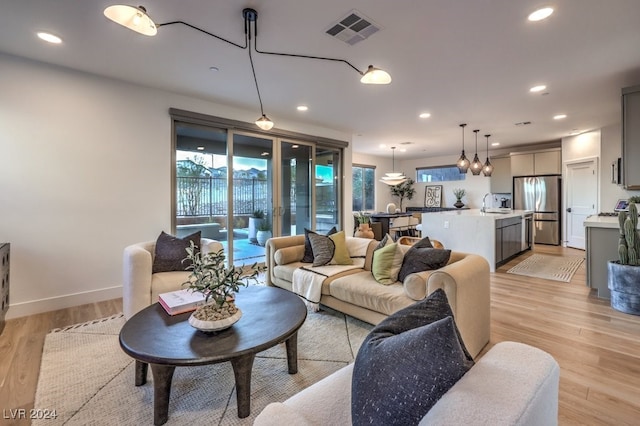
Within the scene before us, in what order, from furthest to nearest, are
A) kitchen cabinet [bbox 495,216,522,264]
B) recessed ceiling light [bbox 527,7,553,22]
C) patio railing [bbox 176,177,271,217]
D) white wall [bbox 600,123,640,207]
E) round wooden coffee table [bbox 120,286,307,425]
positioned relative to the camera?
white wall [bbox 600,123,640,207], kitchen cabinet [bbox 495,216,522,264], patio railing [bbox 176,177,271,217], recessed ceiling light [bbox 527,7,553,22], round wooden coffee table [bbox 120,286,307,425]

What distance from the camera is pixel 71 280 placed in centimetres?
348

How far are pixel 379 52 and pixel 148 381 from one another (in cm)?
342

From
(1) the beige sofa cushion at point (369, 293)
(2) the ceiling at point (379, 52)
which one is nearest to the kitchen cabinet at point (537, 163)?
(2) the ceiling at point (379, 52)

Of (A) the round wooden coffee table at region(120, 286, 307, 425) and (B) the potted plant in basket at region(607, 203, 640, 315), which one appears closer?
(A) the round wooden coffee table at region(120, 286, 307, 425)

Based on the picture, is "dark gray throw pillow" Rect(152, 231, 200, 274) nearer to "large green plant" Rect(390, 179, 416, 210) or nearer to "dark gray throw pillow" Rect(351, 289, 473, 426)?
"dark gray throw pillow" Rect(351, 289, 473, 426)

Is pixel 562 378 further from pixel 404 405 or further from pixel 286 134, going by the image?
pixel 286 134

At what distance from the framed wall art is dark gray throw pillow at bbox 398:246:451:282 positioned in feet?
25.3

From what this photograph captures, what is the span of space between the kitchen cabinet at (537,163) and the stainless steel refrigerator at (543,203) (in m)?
0.15

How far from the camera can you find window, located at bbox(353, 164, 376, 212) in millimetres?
9789

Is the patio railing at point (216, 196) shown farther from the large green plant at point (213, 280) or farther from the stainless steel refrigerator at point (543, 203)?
the stainless steel refrigerator at point (543, 203)

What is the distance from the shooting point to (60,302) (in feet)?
11.2

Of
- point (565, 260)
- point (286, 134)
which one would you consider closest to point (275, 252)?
point (286, 134)

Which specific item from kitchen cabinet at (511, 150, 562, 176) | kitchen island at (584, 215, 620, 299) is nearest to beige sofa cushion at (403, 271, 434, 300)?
kitchen island at (584, 215, 620, 299)

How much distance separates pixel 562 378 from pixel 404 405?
2.04m
